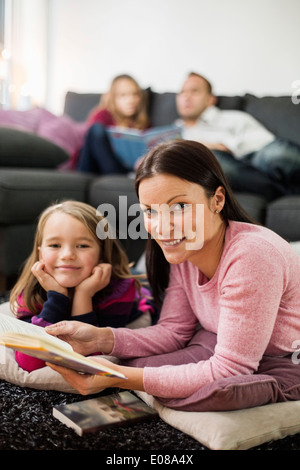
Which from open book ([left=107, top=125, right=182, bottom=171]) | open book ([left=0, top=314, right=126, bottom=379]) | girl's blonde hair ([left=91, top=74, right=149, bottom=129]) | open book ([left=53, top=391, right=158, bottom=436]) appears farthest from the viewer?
girl's blonde hair ([left=91, top=74, right=149, bottom=129])

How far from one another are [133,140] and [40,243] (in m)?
1.35

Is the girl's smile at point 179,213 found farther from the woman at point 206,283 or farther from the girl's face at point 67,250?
the girl's face at point 67,250

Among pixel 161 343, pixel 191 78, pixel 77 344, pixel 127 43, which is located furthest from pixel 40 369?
pixel 127 43

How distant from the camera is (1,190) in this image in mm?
2047

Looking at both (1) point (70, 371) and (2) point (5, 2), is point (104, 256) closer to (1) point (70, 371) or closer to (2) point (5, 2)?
(1) point (70, 371)

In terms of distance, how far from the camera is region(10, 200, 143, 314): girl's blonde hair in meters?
1.36

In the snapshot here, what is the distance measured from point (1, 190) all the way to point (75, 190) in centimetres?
36

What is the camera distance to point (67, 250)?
1.31 meters

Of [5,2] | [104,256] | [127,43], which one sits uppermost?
[5,2]

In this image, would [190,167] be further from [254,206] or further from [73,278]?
[254,206]

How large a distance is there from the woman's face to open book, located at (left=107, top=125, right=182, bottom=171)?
152 centimetres

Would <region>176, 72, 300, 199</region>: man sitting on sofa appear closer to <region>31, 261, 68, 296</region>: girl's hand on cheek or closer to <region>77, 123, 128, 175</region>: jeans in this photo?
<region>77, 123, 128, 175</region>: jeans

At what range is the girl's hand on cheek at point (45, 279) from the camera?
130 centimetres

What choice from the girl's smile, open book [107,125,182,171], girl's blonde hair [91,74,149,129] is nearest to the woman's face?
the girl's smile
